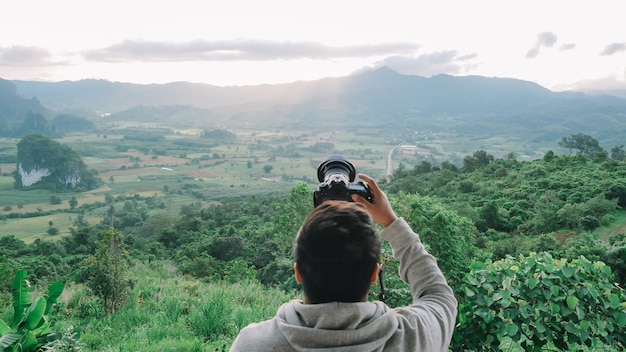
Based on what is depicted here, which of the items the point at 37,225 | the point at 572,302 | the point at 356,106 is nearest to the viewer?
the point at 572,302

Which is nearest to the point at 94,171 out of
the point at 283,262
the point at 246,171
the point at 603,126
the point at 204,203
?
the point at 246,171

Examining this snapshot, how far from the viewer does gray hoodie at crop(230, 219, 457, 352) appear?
83 centimetres

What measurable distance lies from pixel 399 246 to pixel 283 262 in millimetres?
11223

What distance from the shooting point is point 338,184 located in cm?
119

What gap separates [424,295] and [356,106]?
165236 millimetres

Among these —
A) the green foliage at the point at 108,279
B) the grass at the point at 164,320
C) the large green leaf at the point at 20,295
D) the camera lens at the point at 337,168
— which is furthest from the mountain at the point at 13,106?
the camera lens at the point at 337,168

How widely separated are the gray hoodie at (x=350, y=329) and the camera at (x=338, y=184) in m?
0.32

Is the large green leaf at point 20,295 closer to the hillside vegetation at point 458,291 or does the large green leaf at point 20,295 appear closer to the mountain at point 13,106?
the hillside vegetation at point 458,291

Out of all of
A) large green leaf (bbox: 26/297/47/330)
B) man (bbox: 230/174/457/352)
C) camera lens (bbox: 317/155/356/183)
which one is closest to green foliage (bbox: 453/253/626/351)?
camera lens (bbox: 317/155/356/183)

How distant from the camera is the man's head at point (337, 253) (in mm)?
834

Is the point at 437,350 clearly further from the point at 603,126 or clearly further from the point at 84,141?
the point at 603,126

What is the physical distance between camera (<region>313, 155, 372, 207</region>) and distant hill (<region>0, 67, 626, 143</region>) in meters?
92.2

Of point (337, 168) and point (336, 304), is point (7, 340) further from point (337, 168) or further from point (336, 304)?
point (336, 304)

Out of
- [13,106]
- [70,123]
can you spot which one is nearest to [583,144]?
[70,123]
